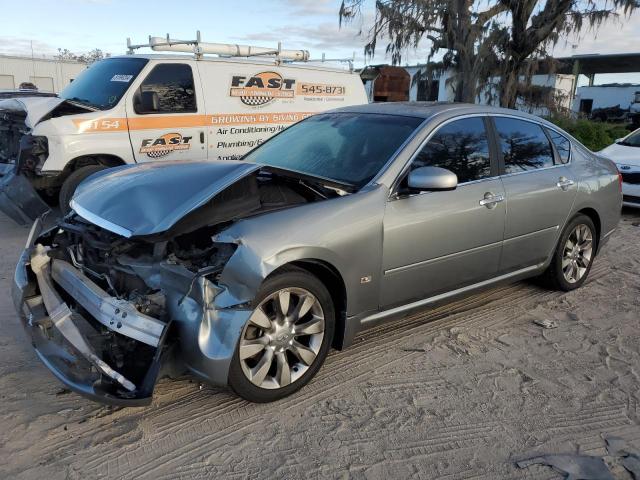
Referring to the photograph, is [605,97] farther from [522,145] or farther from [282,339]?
[282,339]

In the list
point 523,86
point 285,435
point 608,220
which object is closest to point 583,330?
point 608,220

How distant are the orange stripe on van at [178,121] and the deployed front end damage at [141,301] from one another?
3.52 meters

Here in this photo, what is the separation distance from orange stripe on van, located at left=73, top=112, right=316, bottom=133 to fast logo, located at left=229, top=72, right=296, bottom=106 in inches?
8.8

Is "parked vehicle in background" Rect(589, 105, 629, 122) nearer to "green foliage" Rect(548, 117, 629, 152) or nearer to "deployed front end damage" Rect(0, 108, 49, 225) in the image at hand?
"green foliage" Rect(548, 117, 629, 152)

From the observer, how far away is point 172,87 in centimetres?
743

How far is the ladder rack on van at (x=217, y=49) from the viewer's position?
310 inches

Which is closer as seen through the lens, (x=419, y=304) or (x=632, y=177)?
(x=419, y=304)

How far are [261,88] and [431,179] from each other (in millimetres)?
5334

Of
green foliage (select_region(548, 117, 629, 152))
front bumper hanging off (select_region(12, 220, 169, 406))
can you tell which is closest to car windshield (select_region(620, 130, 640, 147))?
green foliage (select_region(548, 117, 629, 152))

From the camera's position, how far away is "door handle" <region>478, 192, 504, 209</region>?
420 cm

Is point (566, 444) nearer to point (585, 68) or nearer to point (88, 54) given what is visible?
point (585, 68)

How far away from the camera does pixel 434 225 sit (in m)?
3.87

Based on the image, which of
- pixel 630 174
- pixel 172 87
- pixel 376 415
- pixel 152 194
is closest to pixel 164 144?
pixel 172 87

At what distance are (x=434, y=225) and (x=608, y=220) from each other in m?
2.70
